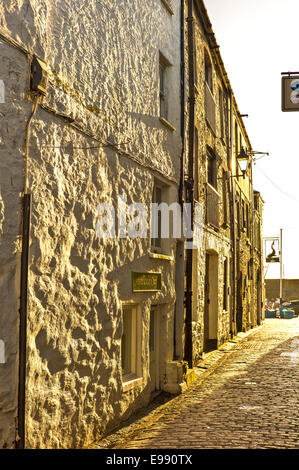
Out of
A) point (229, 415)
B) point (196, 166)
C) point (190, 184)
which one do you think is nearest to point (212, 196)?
point (196, 166)

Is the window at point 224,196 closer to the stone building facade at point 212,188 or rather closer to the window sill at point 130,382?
the stone building facade at point 212,188

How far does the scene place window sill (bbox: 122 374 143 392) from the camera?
7375mm

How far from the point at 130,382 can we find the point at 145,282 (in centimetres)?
152

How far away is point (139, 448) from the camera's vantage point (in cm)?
588

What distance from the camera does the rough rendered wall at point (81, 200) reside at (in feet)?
17.2

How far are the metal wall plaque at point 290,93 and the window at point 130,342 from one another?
506cm

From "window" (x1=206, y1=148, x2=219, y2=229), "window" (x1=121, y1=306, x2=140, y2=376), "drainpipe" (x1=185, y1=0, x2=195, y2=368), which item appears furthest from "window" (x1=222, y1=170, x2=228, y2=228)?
"window" (x1=121, y1=306, x2=140, y2=376)

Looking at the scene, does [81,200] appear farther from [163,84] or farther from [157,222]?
[163,84]

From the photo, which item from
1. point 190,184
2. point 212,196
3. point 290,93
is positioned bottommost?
point 190,184

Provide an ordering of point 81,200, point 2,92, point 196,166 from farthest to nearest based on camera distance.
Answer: point 196,166, point 81,200, point 2,92

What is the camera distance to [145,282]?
8227 mm

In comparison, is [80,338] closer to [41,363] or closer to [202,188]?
[41,363]

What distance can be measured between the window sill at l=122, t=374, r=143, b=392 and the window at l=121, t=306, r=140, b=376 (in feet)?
0.20

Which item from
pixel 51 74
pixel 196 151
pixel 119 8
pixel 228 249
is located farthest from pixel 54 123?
pixel 228 249
